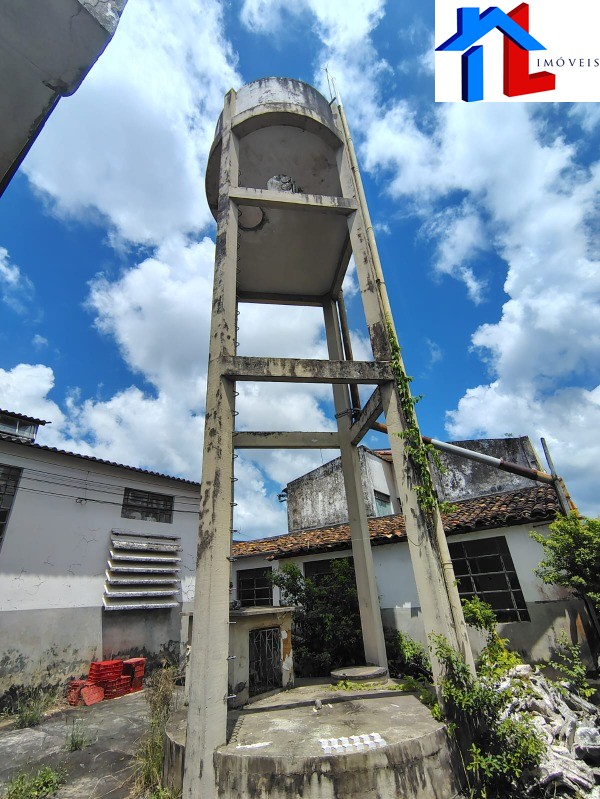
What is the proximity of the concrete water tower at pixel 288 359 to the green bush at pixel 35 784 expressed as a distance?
2.10m

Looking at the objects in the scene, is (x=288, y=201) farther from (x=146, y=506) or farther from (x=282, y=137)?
(x=146, y=506)

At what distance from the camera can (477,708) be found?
4.16 metres

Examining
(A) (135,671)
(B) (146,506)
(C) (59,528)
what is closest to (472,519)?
(A) (135,671)

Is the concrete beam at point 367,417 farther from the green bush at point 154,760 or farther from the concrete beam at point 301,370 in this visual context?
the green bush at point 154,760

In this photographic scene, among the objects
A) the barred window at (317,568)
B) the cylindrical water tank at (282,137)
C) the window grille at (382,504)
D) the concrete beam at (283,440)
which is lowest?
the barred window at (317,568)

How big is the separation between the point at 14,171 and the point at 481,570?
10.3 meters

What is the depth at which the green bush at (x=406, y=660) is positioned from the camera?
7652 millimetres

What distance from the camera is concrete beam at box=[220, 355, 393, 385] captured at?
539 centimetres

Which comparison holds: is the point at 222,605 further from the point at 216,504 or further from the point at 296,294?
the point at 296,294

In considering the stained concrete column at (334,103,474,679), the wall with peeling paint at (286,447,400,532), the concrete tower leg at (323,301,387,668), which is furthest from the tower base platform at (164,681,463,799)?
the wall with peeling paint at (286,447,400,532)

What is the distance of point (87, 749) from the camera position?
582 cm

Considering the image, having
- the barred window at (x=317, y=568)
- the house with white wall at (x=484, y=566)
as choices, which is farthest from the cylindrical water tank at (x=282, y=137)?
the barred window at (x=317, y=568)

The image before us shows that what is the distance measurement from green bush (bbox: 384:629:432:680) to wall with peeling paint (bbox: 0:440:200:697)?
639 centimetres

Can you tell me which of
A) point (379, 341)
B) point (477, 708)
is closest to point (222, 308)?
point (379, 341)
